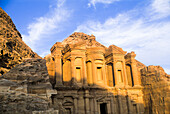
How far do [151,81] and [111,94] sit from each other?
6.68 metres

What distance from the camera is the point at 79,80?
2112cm

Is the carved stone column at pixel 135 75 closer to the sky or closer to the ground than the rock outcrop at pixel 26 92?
closer to the sky

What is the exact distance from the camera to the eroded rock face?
2255 centimetres

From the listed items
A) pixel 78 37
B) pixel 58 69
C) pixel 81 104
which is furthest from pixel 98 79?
pixel 78 37

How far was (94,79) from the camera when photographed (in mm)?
21984

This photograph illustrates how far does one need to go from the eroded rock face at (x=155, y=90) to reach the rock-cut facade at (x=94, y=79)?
3.39 ft

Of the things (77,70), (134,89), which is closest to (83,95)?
(77,70)

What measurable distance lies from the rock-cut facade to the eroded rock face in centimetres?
103

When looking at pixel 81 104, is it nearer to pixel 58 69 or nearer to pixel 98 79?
pixel 98 79

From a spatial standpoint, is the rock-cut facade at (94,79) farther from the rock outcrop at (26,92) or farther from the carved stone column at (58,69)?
the rock outcrop at (26,92)

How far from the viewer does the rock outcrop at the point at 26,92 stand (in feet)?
15.8

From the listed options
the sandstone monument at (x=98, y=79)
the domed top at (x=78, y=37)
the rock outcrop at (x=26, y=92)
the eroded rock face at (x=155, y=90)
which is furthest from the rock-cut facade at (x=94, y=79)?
the rock outcrop at (x=26, y=92)

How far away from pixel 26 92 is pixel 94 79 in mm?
16600

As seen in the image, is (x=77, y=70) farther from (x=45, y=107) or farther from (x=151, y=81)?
(x=45, y=107)
